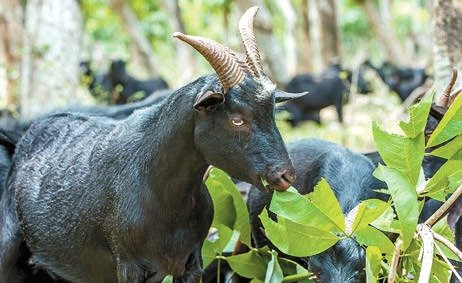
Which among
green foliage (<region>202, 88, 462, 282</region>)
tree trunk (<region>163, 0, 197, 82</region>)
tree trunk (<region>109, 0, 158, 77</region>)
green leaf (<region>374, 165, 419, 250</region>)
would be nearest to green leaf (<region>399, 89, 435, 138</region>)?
green foliage (<region>202, 88, 462, 282</region>)

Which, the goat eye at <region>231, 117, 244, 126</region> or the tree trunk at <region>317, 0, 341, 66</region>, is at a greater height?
the goat eye at <region>231, 117, 244, 126</region>

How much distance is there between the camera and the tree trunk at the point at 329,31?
23359mm

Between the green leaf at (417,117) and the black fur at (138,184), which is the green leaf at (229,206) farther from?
the green leaf at (417,117)

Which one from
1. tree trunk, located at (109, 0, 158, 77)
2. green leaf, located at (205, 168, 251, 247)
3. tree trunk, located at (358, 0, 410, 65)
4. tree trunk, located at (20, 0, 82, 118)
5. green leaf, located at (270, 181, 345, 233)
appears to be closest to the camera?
green leaf, located at (270, 181, 345, 233)

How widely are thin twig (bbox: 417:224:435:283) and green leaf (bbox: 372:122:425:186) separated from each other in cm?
32

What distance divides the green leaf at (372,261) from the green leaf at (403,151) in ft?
1.18

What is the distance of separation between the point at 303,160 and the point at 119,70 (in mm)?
13868

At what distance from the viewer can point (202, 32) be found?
35500mm

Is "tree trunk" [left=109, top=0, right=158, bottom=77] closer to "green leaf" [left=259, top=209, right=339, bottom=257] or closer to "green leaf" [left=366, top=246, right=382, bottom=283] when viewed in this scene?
"green leaf" [left=259, top=209, right=339, bottom=257]

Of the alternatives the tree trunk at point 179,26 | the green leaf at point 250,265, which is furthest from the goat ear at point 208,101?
the tree trunk at point 179,26

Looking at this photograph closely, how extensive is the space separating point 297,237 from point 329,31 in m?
20.5

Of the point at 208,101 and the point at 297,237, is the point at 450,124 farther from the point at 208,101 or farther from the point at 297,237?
the point at 208,101

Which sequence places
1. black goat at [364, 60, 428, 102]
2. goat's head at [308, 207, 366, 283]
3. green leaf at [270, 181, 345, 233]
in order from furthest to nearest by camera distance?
black goat at [364, 60, 428, 102]
goat's head at [308, 207, 366, 283]
green leaf at [270, 181, 345, 233]

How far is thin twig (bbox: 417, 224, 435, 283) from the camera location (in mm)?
3088
